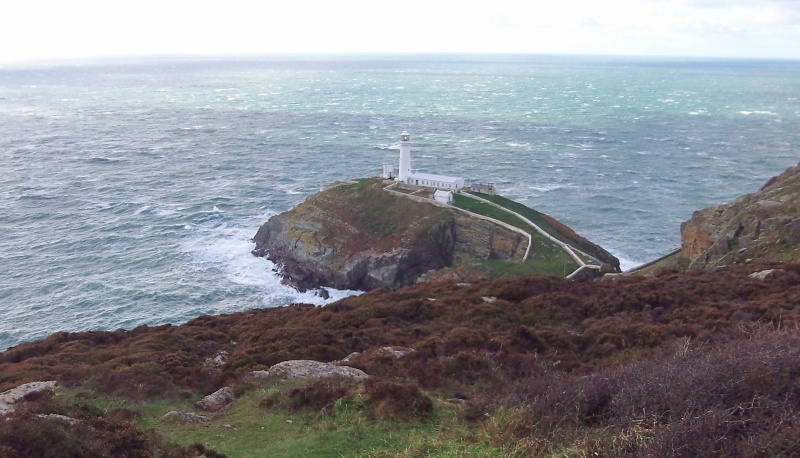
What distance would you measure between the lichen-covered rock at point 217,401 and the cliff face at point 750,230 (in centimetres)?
3318

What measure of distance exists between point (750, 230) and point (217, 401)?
125 ft

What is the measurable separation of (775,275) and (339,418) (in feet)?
84.0

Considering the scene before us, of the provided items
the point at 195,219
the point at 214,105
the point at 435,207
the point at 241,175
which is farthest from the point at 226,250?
the point at 214,105

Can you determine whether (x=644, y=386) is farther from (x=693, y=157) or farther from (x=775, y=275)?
(x=693, y=157)

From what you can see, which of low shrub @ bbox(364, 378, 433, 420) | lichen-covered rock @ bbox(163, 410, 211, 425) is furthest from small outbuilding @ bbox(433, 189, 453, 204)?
lichen-covered rock @ bbox(163, 410, 211, 425)

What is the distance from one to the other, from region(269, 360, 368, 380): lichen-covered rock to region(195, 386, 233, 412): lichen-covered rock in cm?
175

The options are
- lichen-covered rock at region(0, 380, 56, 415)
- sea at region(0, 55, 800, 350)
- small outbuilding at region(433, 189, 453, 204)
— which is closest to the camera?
lichen-covered rock at region(0, 380, 56, 415)

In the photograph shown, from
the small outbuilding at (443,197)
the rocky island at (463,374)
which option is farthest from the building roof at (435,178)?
the rocky island at (463,374)

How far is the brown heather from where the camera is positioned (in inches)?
475

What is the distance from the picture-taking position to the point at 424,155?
364 feet

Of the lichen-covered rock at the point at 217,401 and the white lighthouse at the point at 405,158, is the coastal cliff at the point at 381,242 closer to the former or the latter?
the white lighthouse at the point at 405,158

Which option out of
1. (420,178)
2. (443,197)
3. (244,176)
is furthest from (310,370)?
(244,176)

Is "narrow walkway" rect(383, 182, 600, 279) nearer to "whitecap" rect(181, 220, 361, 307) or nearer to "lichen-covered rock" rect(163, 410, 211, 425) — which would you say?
"whitecap" rect(181, 220, 361, 307)

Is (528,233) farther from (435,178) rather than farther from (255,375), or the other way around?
(255,375)
